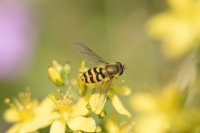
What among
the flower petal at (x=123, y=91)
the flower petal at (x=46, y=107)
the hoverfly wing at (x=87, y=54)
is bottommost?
the flower petal at (x=46, y=107)

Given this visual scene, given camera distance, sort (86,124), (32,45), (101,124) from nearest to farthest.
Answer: (86,124) < (101,124) < (32,45)

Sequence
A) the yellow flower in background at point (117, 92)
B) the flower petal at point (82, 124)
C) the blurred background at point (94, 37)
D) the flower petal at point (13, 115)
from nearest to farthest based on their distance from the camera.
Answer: the flower petal at point (82, 124) < the yellow flower in background at point (117, 92) < the flower petal at point (13, 115) < the blurred background at point (94, 37)

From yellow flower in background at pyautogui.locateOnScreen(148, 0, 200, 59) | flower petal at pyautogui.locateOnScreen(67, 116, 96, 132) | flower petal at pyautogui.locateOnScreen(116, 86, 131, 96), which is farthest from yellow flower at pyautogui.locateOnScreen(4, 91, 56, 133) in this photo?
yellow flower in background at pyautogui.locateOnScreen(148, 0, 200, 59)

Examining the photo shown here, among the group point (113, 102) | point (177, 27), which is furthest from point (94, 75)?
point (177, 27)

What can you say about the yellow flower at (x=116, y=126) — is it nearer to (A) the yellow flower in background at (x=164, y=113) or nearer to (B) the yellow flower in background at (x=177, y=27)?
(A) the yellow flower in background at (x=164, y=113)

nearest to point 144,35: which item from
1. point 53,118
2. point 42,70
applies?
point 42,70

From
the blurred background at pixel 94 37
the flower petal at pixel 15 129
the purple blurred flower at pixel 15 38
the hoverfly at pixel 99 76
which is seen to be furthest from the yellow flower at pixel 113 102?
the purple blurred flower at pixel 15 38

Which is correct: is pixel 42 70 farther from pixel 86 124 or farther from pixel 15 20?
pixel 86 124
